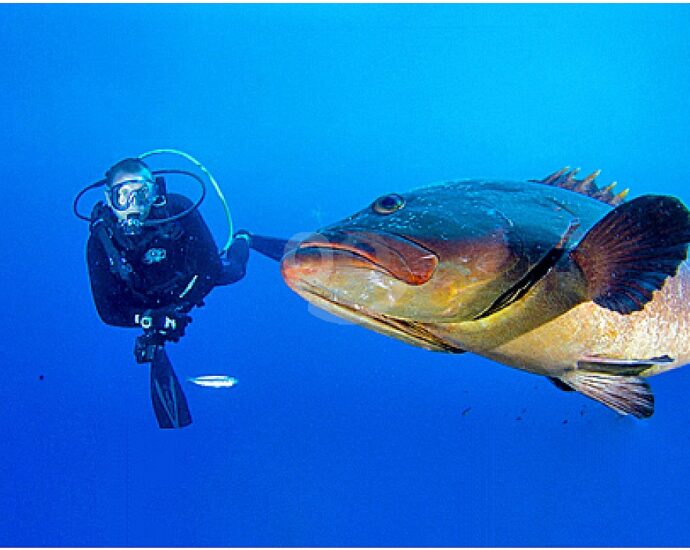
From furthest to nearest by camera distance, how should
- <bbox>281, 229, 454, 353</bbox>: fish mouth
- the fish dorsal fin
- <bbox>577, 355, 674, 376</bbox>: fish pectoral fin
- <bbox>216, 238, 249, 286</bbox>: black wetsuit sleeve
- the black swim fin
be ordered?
1. <bbox>216, 238, 249, 286</bbox>: black wetsuit sleeve
2. the black swim fin
3. the fish dorsal fin
4. <bbox>577, 355, 674, 376</bbox>: fish pectoral fin
5. <bbox>281, 229, 454, 353</bbox>: fish mouth

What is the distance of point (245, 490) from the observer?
1058 centimetres

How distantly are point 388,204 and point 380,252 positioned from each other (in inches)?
11.8

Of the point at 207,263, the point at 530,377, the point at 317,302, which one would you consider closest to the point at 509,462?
the point at 530,377

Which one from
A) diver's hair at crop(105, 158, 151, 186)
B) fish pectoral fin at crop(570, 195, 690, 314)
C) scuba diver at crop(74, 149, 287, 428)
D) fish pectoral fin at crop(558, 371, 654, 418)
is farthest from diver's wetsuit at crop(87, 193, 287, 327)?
fish pectoral fin at crop(570, 195, 690, 314)

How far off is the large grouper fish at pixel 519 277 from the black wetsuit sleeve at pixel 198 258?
4157 mm

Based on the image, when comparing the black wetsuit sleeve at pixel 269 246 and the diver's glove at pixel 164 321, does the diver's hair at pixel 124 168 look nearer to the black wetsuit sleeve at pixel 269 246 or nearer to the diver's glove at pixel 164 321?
the diver's glove at pixel 164 321

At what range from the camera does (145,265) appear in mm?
5656

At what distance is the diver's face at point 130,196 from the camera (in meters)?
5.55

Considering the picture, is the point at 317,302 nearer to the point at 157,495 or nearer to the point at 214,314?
the point at 157,495

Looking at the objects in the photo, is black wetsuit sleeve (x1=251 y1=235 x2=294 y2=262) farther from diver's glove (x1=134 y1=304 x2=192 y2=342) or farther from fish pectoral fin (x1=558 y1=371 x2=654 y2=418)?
fish pectoral fin (x1=558 y1=371 x2=654 y2=418)

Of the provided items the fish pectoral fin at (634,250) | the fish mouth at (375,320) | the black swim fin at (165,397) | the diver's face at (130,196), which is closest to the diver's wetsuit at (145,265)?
the diver's face at (130,196)

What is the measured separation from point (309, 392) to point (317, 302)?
47.1 feet

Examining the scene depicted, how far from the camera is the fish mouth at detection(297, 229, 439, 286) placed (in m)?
1.65

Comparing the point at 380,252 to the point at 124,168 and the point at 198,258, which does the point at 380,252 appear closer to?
the point at 198,258
